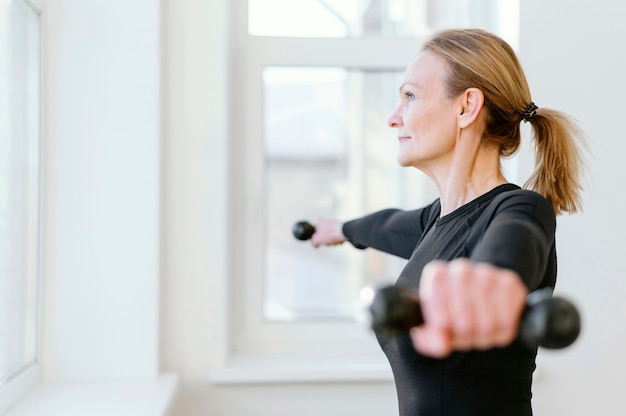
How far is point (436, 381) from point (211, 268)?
0.95 m

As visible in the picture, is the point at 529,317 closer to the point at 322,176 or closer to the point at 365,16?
the point at 322,176

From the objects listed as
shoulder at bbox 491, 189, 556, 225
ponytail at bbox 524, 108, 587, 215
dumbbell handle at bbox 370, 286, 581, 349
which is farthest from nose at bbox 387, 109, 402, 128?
dumbbell handle at bbox 370, 286, 581, 349

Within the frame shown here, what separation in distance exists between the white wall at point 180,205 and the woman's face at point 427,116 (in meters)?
0.81

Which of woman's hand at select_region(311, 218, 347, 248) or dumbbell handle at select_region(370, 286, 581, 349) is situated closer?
dumbbell handle at select_region(370, 286, 581, 349)

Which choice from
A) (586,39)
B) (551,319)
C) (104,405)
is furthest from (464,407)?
(586,39)

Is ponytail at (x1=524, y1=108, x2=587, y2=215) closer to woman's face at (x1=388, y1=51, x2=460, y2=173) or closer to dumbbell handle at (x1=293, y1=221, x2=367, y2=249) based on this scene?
woman's face at (x1=388, y1=51, x2=460, y2=173)

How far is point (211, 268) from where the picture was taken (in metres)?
2.00

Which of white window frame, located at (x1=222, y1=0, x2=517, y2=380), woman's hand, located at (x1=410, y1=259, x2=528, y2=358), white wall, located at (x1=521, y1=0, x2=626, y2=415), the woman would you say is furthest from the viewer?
white window frame, located at (x1=222, y1=0, x2=517, y2=380)

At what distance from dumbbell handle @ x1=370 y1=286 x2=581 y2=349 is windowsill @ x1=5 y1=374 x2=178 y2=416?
1093 mm

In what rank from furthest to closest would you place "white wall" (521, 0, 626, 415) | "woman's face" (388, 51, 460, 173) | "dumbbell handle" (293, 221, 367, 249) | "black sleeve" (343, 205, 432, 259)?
"white wall" (521, 0, 626, 415), "dumbbell handle" (293, 221, 367, 249), "black sleeve" (343, 205, 432, 259), "woman's face" (388, 51, 460, 173)

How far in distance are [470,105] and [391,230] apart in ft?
1.44

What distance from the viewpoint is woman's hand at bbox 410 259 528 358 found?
586 mm

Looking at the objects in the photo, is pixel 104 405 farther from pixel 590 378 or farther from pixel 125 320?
pixel 590 378

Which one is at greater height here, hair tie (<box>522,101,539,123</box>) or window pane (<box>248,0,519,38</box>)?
window pane (<box>248,0,519,38</box>)
